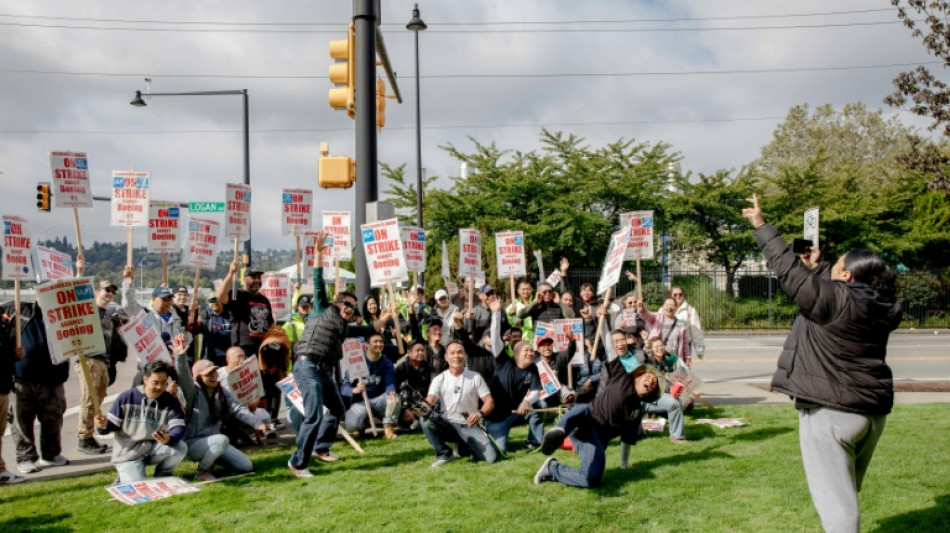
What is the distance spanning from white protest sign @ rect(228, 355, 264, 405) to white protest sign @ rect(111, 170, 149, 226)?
88.0 inches

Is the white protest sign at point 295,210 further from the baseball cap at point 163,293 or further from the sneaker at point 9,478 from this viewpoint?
the sneaker at point 9,478

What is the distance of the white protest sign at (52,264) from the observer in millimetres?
8516

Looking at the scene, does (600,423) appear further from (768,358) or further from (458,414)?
(768,358)

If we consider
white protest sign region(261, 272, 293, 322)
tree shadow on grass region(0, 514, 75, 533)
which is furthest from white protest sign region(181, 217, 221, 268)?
tree shadow on grass region(0, 514, 75, 533)

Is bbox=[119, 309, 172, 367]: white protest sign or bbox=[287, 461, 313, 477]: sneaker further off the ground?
bbox=[119, 309, 172, 367]: white protest sign

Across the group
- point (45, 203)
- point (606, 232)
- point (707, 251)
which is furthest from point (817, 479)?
point (707, 251)

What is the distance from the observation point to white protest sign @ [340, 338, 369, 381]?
967 centimetres

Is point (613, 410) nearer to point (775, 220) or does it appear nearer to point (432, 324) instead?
point (432, 324)

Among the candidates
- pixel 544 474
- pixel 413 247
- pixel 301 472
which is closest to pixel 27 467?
pixel 301 472

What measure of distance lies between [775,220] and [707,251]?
292 cm

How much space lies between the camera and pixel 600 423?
7.39m

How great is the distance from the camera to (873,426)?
4488 mm

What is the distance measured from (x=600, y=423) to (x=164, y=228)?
6229 mm

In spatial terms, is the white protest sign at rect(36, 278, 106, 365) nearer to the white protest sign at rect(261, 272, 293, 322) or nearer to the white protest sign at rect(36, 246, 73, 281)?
the white protest sign at rect(36, 246, 73, 281)
